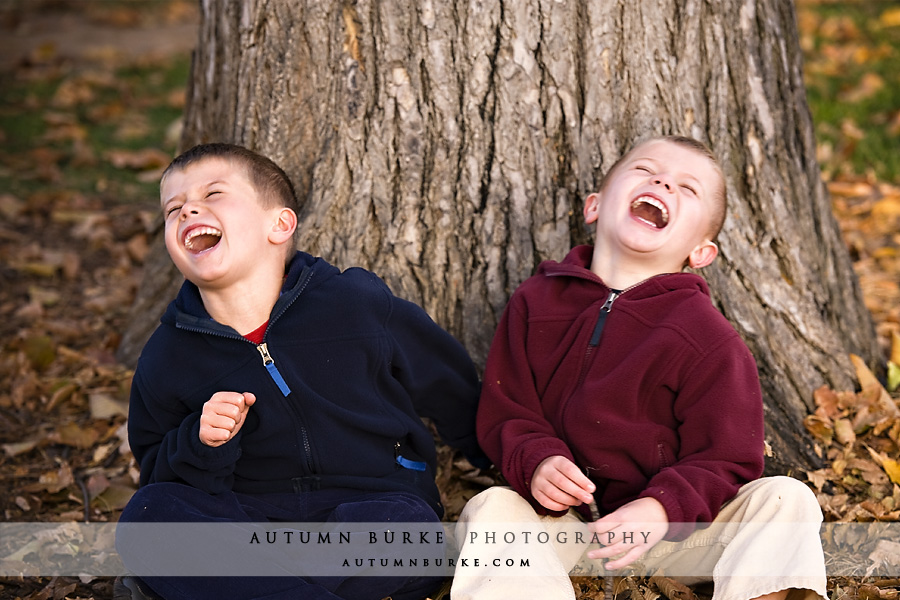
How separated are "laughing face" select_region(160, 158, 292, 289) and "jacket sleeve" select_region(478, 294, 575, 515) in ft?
2.45

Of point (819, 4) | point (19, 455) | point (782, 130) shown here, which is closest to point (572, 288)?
point (782, 130)

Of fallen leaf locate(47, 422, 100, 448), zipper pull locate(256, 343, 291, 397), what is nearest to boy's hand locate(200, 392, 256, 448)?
zipper pull locate(256, 343, 291, 397)

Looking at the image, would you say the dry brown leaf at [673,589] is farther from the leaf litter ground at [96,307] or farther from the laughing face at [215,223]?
the laughing face at [215,223]

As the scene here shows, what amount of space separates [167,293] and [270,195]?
1239 millimetres

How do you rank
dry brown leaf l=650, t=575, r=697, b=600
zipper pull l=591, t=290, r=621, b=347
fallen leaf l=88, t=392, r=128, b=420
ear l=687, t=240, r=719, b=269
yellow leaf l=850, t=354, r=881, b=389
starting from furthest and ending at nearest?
fallen leaf l=88, t=392, r=128, b=420, yellow leaf l=850, t=354, r=881, b=389, ear l=687, t=240, r=719, b=269, zipper pull l=591, t=290, r=621, b=347, dry brown leaf l=650, t=575, r=697, b=600

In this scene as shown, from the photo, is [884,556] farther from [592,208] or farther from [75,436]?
[75,436]

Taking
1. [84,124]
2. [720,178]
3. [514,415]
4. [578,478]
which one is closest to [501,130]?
[720,178]

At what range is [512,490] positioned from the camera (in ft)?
8.34

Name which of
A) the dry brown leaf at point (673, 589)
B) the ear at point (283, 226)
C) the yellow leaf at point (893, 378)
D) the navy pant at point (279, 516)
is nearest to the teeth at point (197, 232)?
the ear at point (283, 226)

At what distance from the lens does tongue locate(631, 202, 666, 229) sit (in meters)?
2.65

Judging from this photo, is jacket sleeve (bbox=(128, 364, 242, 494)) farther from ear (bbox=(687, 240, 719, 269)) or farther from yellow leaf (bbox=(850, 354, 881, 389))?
yellow leaf (bbox=(850, 354, 881, 389))

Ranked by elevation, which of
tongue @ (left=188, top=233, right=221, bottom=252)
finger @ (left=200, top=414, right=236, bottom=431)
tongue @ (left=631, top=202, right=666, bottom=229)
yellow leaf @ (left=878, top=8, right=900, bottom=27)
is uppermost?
yellow leaf @ (left=878, top=8, right=900, bottom=27)

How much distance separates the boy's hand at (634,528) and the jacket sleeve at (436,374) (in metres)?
0.66

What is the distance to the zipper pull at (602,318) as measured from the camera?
8.39 ft
